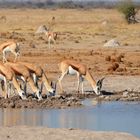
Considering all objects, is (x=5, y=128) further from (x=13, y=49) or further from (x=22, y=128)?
(x=13, y=49)

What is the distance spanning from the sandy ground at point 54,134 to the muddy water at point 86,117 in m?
0.87

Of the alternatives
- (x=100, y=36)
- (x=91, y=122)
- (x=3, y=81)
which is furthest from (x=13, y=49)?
(x=100, y=36)

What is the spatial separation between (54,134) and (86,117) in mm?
3161

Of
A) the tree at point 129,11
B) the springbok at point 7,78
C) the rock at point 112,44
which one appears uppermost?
the tree at point 129,11

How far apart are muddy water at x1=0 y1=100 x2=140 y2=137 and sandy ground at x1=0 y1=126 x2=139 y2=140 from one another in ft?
2.86

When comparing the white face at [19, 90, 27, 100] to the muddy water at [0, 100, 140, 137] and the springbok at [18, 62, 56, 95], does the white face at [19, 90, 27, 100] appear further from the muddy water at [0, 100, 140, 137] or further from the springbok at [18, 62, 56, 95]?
the springbok at [18, 62, 56, 95]

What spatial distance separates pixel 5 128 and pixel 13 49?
1615cm

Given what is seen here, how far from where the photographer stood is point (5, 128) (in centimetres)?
1424

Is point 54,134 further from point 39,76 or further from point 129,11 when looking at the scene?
point 129,11

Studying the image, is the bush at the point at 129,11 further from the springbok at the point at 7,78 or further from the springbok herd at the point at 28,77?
the springbok at the point at 7,78

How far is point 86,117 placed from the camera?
16.8 meters

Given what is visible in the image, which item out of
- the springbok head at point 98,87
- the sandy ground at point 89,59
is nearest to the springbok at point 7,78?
the springbok head at point 98,87

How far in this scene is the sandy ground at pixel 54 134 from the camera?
44.0 ft

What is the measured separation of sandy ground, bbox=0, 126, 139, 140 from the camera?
527 inches
